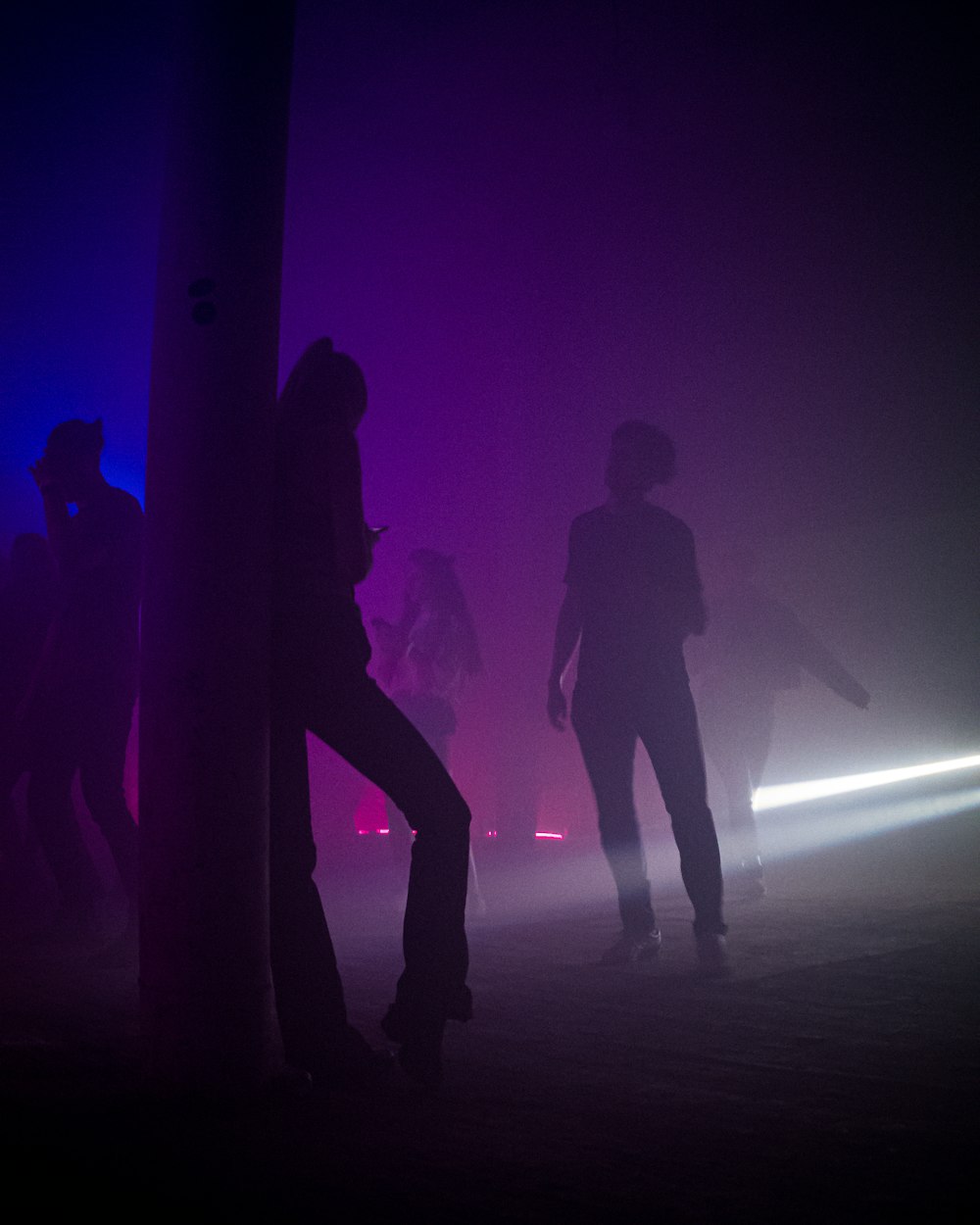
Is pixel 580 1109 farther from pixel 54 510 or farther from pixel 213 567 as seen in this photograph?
pixel 54 510

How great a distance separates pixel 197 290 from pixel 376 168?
255 inches

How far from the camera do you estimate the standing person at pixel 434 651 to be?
202 inches

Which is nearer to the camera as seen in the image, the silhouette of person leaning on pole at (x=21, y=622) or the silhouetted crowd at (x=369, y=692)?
the silhouetted crowd at (x=369, y=692)

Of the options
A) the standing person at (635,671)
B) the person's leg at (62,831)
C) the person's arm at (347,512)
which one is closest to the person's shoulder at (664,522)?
the standing person at (635,671)

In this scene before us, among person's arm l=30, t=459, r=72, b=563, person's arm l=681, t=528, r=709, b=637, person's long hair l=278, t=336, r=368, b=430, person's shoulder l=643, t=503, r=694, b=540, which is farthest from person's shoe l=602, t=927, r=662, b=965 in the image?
person's arm l=30, t=459, r=72, b=563

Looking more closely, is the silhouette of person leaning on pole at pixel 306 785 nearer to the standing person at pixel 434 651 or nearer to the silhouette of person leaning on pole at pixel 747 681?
the standing person at pixel 434 651

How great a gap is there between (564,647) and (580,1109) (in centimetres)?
243

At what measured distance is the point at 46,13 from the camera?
5.96 metres

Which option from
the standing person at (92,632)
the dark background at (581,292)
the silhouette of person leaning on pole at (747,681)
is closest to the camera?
the standing person at (92,632)

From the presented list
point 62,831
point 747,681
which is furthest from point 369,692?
→ point 747,681

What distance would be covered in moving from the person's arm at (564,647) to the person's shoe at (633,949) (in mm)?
888

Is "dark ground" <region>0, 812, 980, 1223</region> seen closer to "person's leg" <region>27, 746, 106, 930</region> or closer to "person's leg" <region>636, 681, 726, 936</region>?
"person's leg" <region>636, 681, 726, 936</region>

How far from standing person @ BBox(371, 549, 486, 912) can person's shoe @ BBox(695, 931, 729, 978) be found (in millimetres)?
1886

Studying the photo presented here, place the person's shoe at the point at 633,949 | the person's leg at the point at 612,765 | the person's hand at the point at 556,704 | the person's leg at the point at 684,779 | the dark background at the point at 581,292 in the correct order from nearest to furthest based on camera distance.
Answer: the person's shoe at the point at 633,949 < the person's leg at the point at 684,779 < the person's leg at the point at 612,765 < the person's hand at the point at 556,704 < the dark background at the point at 581,292
